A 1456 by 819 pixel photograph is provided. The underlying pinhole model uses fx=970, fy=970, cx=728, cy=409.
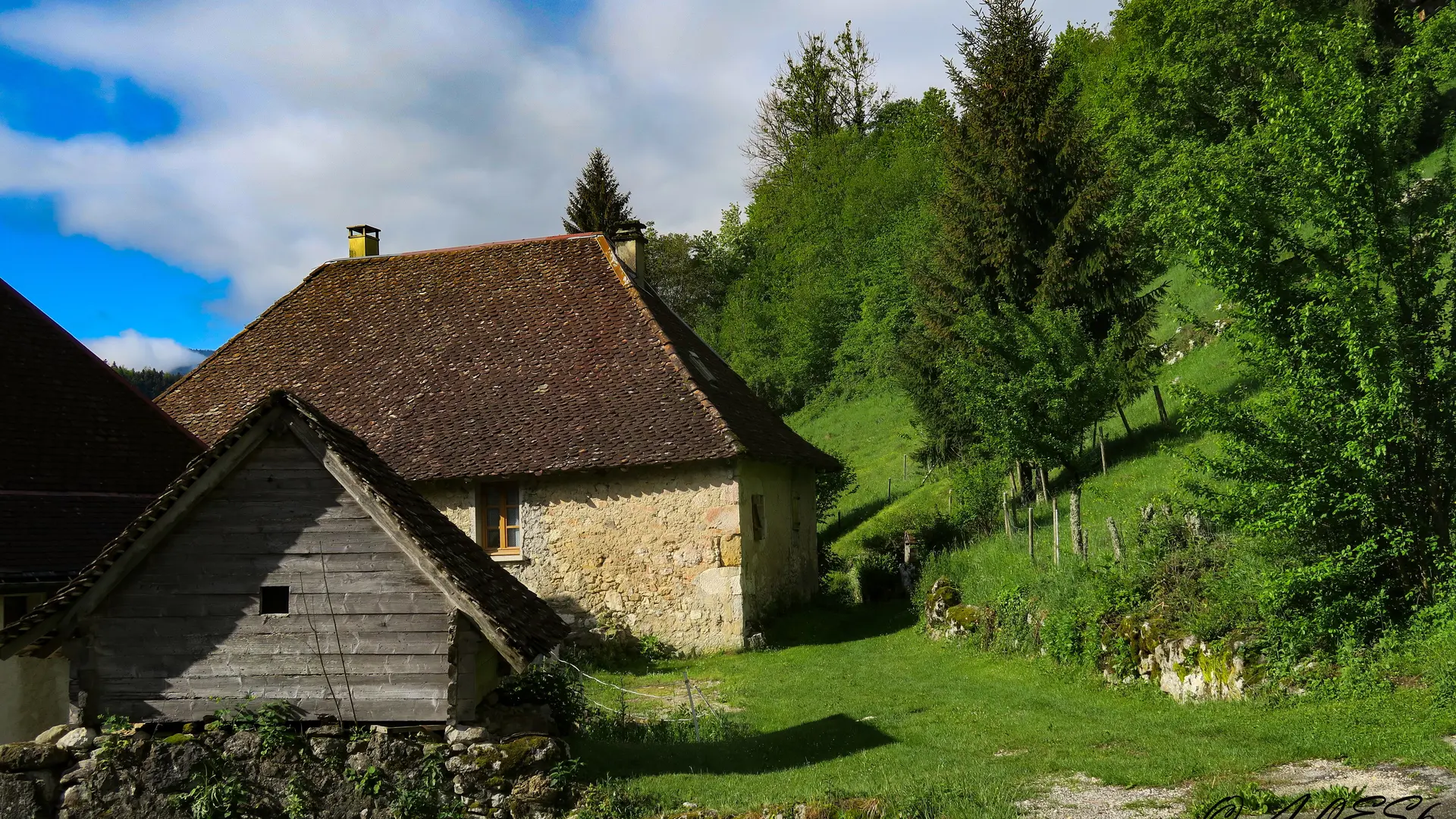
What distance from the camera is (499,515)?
17203 millimetres

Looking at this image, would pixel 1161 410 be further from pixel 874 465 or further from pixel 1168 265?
pixel 874 465

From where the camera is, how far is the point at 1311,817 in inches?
248

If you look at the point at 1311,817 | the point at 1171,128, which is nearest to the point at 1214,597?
the point at 1311,817

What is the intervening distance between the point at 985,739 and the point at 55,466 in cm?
1107

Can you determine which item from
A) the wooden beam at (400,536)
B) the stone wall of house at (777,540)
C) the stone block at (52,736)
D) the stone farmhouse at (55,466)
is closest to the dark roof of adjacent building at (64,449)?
the stone farmhouse at (55,466)

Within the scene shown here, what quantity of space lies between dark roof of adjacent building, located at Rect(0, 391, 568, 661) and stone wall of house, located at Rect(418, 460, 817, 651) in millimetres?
7482

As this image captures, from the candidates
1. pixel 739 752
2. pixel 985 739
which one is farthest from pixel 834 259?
pixel 739 752

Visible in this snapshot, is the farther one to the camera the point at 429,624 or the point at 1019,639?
the point at 1019,639

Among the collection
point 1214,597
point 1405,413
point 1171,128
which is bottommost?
point 1214,597

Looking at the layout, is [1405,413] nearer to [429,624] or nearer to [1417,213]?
[1417,213]

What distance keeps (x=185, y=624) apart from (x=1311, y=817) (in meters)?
8.55

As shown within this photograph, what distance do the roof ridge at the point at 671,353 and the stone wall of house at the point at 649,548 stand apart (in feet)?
1.71

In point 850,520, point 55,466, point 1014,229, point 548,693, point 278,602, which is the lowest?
point 548,693

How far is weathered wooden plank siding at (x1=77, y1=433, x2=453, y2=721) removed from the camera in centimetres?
796
